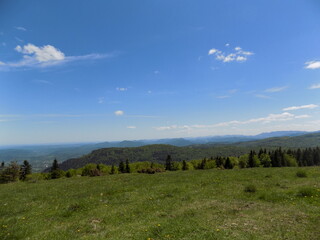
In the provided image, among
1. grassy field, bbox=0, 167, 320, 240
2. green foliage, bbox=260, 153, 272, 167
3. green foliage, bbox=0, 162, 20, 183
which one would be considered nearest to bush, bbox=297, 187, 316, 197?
grassy field, bbox=0, 167, 320, 240

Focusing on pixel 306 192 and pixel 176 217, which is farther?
pixel 306 192

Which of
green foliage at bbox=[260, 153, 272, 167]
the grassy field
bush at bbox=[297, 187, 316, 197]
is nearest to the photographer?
the grassy field

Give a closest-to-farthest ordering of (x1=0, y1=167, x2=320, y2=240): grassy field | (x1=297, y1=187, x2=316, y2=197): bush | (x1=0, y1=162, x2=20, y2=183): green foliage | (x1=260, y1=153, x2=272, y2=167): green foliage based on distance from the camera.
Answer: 1. (x1=0, y1=167, x2=320, y2=240): grassy field
2. (x1=297, y1=187, x2=316, y2=197): bush
3. (x1=0, y1=162, x2=20, y2=183): green foliage
4. (x1=260, y1=153, x2=272, y2=167): green foliage

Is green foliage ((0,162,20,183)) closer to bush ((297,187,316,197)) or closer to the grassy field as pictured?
the grassy field

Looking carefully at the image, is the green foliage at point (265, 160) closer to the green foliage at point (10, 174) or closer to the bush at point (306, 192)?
the bush at point (306, 192)

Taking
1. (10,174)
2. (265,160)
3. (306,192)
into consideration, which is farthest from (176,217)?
(265,160)

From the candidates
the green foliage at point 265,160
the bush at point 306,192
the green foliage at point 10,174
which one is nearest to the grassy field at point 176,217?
the bush at point 306,192

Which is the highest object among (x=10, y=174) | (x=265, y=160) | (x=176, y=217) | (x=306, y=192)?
(x=306, y=192)

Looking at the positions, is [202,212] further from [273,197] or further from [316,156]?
[316,156]

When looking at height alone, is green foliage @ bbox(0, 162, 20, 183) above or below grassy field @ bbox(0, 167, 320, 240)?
below

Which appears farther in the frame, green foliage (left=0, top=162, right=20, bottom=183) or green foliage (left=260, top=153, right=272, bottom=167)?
green foliage (left=260, top=153, right=272, bottom=167)

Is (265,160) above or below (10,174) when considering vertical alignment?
below

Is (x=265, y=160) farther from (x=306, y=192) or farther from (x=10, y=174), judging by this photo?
(x=10, y=174)

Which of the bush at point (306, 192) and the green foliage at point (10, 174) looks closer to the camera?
the bush at point (306, 192)
